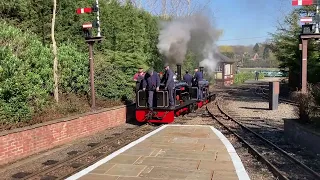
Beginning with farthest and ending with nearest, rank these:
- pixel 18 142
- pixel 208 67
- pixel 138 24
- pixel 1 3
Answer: pixel 208 67 < pixel 138 24 < pixel 1 3 < pixel 18 142

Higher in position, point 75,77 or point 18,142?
point 75,77

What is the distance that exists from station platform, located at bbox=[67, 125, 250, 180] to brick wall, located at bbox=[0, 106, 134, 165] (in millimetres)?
2161

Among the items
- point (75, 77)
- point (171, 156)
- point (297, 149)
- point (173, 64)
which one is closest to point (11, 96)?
point (171, 156)

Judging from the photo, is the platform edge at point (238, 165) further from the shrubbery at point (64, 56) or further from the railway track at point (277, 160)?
the shrubbery at point (64, 56)

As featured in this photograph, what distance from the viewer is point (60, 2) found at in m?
15.5

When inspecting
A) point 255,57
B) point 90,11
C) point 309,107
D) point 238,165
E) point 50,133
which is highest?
point 255,57

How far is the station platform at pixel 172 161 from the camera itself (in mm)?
6074

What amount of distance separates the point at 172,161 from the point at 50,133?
375 cm

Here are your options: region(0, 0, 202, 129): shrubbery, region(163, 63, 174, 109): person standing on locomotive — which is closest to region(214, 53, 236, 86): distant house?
region(0, 0, 202, 129): shrubbery

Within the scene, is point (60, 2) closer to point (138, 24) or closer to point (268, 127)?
point (138, 24)

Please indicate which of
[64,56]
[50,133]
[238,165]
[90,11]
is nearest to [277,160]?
[238,165]

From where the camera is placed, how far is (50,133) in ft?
30.1

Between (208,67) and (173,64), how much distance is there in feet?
68.6

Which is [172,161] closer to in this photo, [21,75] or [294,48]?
[21,75]
